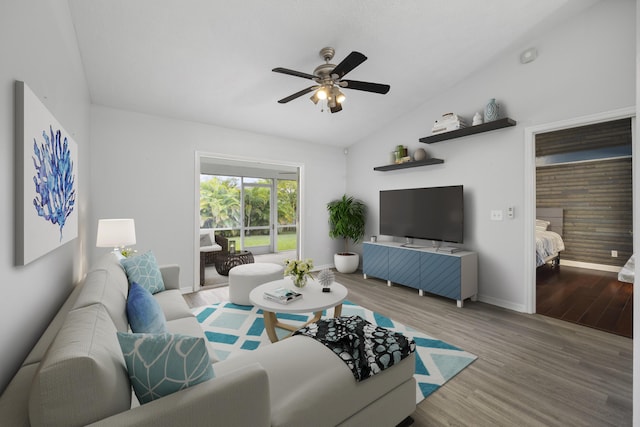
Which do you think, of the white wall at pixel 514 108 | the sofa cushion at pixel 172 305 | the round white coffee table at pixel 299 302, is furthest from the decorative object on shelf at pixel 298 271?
the white wall at pixel 514 108

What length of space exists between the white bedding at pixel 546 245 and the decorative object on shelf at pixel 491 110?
237cm

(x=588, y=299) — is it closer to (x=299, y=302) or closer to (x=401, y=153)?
(x=401, y=153)

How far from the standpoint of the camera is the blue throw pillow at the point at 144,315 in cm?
149

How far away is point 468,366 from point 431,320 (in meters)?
0.90

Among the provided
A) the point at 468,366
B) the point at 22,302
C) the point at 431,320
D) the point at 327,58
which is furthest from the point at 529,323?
the point at 22,302

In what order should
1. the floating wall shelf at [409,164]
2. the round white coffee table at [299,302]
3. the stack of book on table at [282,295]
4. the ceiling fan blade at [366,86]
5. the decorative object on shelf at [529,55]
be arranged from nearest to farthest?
the round white coffee table at [299,302] < the stack of book on table at [282,295] < the ceiling fan blade at [366,86] < the decorative object on shelf at [529,55] < the floating wall shelf at [409,164]

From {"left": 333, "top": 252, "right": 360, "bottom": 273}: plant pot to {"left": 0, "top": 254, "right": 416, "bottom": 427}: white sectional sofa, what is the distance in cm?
353

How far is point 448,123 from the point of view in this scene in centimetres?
377

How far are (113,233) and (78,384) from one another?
8.05 feet

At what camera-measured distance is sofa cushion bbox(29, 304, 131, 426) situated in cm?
75

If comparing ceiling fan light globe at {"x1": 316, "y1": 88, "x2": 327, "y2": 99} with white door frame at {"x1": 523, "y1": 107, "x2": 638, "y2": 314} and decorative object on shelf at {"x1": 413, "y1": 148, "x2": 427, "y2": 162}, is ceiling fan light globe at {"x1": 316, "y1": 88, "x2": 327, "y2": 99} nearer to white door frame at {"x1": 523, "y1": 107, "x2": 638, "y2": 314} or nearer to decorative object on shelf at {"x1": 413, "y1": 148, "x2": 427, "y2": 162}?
decorative object on shelf at {"x1": 413, "y1": 148, "x2": 427, "y2": 162}

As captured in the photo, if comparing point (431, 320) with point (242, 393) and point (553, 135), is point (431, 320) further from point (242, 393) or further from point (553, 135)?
point (553, 135)

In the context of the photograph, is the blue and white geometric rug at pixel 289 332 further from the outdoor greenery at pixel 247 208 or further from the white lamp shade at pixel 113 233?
the outdoor greenery at pixel 247 208

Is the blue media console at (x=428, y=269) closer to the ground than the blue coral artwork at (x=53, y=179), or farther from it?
closer to the ground
